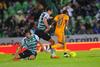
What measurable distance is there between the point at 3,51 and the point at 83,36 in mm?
5025

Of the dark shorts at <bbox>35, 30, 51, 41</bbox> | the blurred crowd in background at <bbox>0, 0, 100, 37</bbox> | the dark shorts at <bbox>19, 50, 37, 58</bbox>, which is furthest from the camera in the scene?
the blurred crowd in background at <bbox>0, 0, 100, 37</bbox>

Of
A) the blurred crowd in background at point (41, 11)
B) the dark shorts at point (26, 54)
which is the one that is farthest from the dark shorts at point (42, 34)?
the blurred crowd in background at point (41, 11)

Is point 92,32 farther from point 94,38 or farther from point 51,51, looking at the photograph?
point 51,51

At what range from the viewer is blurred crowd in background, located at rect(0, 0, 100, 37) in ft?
87.8

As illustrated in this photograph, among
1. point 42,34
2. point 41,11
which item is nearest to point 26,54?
point 42,34

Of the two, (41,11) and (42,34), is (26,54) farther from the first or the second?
(41,11)

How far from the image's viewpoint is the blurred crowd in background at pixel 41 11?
26769 mm

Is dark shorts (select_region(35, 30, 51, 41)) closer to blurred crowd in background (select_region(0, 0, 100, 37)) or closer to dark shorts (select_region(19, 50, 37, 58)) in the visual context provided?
dark shorts (select_region(19, 50, 37, 58))

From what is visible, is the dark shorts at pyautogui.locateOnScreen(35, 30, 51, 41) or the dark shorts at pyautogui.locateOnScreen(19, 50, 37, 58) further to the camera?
the dark shorts at pyautogui.locateOnScreen(35, 30, 51, 41)

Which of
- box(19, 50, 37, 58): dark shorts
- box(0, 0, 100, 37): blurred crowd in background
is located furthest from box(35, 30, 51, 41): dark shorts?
box(0, 0, 100, 37): blurred crowd in background

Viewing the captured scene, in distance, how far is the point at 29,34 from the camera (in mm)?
17047

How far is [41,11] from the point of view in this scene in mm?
26984

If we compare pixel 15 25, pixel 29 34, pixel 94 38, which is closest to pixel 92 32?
pixel 94 38

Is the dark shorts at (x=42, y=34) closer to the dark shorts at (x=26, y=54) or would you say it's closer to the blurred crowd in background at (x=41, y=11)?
the dark shorts at (x=26, y=54)
